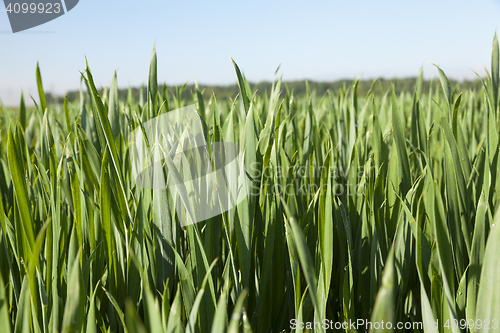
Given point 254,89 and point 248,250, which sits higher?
point 254,89

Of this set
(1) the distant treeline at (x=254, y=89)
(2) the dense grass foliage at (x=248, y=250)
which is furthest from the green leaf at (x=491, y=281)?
(1) the distant treeline at (x=254, y=89)

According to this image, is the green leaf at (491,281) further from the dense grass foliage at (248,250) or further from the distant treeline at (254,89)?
the distant treeline at (254,89)

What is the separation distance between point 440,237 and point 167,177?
13.0 inches

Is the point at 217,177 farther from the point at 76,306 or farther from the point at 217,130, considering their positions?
the point at 76,306

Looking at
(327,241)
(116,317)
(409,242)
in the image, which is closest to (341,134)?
(409,242)

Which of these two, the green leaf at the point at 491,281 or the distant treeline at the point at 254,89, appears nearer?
the green leaf at the point at 491,281

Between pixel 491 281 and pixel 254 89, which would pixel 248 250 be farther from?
pixel 254 89

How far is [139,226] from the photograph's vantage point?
1.28 ft

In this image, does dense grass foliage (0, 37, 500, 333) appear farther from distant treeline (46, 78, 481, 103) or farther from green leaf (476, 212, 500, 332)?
distant treeline (46, 78, 481, 103)
